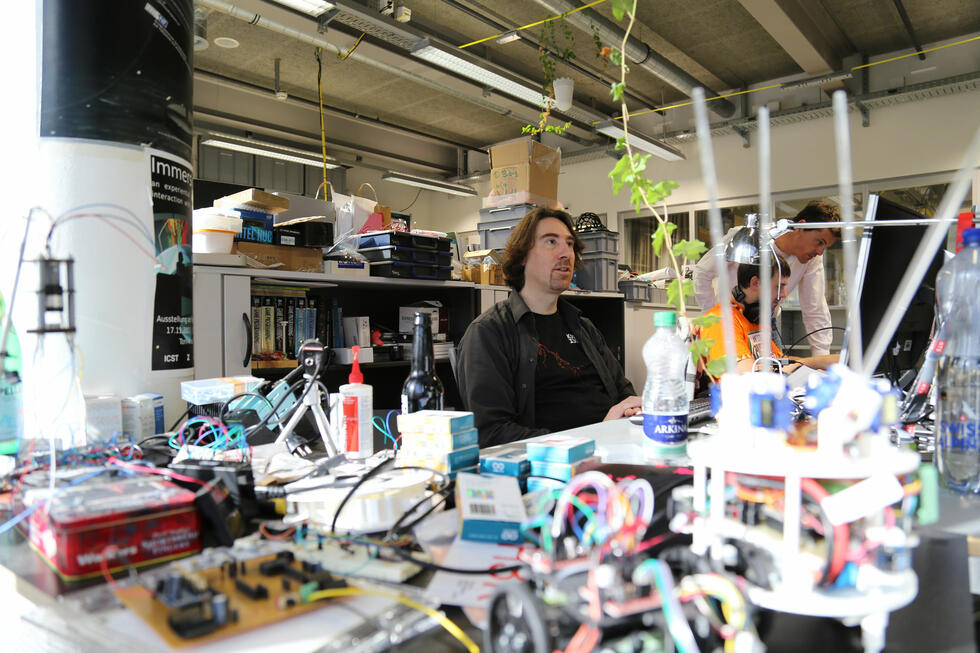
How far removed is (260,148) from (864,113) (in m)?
5.85

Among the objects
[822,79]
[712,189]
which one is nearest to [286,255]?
[712,189]

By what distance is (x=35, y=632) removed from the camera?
542mm

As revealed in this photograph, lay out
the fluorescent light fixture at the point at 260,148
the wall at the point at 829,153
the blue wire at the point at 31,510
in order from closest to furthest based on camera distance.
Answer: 1. the blue wire at the point at 31,510
2. the wall at the point at 829,153
3. the fluorescent light fixture at the point at 260,148

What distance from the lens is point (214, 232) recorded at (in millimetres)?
2361

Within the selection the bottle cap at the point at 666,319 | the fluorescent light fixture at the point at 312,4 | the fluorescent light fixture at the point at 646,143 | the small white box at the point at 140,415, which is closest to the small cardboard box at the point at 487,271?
the fluorescent light fixture at the point at 312,4

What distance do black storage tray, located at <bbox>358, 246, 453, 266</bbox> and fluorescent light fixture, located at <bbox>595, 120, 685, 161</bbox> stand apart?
8.67ft

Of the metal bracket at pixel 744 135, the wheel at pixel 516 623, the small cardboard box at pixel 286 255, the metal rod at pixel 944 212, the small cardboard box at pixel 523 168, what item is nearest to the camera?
the wheel at pixel 516 623

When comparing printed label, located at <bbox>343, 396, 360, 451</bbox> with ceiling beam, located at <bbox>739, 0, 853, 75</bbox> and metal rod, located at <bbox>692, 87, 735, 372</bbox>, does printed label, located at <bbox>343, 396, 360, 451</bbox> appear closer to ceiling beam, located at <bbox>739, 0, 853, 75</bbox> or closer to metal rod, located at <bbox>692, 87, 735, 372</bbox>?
metal rod, located at <bbox>692, 87, 735, 372</bbox>

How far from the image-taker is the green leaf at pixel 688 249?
88 centimetres

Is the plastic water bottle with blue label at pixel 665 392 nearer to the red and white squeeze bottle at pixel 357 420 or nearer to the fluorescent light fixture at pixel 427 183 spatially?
the red and white squeeze bottle at pixel 357 420

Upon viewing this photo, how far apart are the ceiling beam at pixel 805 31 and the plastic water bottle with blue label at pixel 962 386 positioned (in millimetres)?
4195

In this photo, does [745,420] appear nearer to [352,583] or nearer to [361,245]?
[352,583]

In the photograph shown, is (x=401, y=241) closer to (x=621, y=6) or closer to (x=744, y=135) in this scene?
(x=621, y=6)

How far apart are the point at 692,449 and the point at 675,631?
0.60 feet
